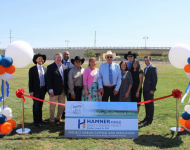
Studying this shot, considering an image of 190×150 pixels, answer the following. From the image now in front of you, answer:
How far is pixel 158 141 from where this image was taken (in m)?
4.45

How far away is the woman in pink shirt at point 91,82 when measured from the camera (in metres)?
5.32

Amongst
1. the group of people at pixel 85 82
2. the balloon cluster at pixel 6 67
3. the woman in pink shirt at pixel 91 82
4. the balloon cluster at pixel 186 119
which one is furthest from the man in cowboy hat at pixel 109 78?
the balloon cluster at pixel 6 67

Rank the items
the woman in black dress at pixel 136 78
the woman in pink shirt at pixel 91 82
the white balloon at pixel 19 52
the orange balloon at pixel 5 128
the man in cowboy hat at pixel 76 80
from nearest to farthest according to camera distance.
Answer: the orange balloon at pixel 5 128 → the white balloon at pixel 19 52 → the woman in pink shirt at pixel 91 82 → the man in cowboy hat at pixel 76 80 → the woman in black dress at pixel 136 78

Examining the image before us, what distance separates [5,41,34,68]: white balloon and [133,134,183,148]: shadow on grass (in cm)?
344

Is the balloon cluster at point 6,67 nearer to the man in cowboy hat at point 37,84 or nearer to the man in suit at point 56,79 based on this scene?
the man in cowboy hat at point 37,84

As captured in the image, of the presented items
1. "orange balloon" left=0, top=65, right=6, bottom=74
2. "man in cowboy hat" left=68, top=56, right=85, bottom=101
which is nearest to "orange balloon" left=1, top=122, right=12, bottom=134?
"orange balloon" left=0, top=65, right=6, bottom=74

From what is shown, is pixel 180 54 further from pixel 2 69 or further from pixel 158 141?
pixel 2 69

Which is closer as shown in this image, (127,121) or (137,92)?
(127,121)

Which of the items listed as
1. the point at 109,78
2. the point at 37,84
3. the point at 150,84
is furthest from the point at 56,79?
the point at 150,84

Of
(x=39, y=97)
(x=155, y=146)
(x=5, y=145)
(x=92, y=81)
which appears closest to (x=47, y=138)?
(x=5, y=145)

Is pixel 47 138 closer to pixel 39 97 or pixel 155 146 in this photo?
pixel 39 97

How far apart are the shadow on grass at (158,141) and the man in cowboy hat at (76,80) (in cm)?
207

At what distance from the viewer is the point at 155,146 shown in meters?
4.16

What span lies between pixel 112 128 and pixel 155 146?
1.04m
